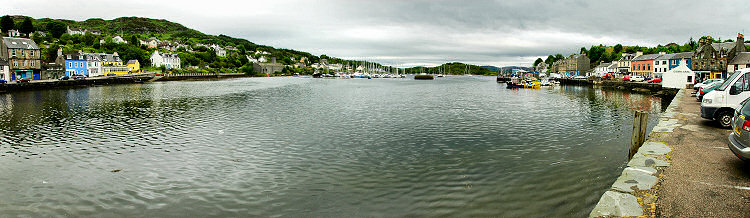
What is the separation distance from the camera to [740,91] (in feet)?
55.2

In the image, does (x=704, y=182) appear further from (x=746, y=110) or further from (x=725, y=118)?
(x=725, y=118)

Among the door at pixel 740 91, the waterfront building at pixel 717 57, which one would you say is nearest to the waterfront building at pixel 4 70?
the door at pixel 740 91

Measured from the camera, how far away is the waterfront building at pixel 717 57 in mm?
Result: 77500

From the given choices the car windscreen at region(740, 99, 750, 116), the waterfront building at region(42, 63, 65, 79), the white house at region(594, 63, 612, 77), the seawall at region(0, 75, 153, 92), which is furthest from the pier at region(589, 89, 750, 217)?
the white house at region(594, 63, 612, 77)

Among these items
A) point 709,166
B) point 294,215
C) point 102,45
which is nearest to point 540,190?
point 709,166

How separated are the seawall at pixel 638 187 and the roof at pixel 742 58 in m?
79.3

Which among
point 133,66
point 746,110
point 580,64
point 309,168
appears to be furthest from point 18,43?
point 580,64

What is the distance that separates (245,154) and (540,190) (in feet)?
38.5

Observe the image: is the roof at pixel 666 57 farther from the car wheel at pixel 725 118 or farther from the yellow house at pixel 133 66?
the yellow house at pixel 133 66

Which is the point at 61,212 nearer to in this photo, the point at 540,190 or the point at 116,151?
the point at 116,151

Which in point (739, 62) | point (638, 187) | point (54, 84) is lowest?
point (638, 187)

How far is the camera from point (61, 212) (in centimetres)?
1065

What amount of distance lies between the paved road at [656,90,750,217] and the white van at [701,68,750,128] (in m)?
3.33

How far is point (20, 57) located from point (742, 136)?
108 meters
